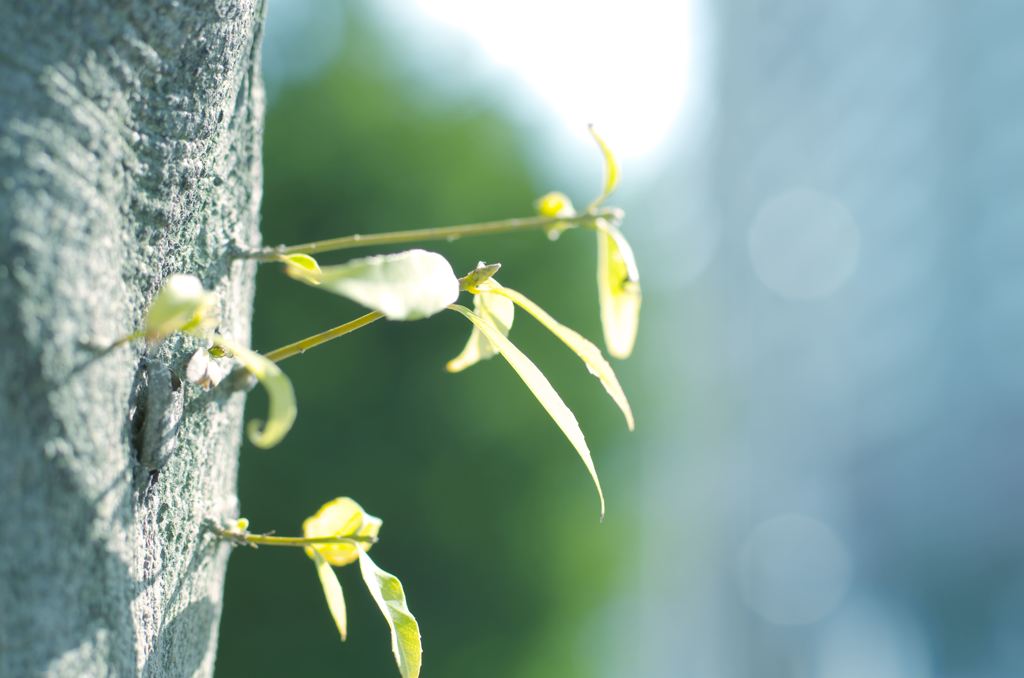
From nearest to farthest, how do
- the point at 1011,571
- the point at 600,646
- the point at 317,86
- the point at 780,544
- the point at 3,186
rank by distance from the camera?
the point at 3,186, the point at 317,86, the point at 600,646, the point at 1011,571, the point at 780,544

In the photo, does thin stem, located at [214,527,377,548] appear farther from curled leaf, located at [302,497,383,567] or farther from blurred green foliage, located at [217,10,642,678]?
blurred green foliage, located at [217,10,642,678]

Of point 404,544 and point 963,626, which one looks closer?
point 404,544

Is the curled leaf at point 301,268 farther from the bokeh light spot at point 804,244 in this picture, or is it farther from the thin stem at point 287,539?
the bokeh light spot at point 804,244

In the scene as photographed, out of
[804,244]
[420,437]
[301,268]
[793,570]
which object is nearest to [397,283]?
[301,268]

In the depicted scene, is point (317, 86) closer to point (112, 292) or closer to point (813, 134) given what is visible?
point (112, 292)

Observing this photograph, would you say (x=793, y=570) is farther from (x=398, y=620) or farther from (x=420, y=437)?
(x=398, y=620)

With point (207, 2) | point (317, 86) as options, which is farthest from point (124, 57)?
point (317, 86)

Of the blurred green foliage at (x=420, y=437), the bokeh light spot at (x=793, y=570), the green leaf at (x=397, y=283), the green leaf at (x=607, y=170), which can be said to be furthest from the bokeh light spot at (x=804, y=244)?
the green leaf at (x=397, y=283)
